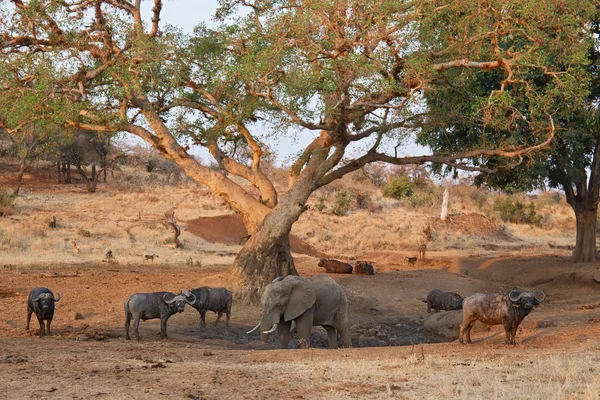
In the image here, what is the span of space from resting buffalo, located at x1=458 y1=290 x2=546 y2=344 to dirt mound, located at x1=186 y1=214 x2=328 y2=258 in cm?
2274

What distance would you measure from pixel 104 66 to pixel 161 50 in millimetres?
1510

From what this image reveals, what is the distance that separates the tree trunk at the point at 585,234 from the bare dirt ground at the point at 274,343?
95cm

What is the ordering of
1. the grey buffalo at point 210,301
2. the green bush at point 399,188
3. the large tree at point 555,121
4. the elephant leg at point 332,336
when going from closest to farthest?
1. the elephant leg at point 332,336
2. the grey buffalo at point 210,301
3. the large tree at point 555,121
4. the green bush at point 399,188

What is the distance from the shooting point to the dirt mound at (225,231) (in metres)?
37.5

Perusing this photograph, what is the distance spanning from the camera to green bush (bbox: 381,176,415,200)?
5806 cm

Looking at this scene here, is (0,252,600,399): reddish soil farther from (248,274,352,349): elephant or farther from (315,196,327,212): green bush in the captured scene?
(315,196,327,212): green bush

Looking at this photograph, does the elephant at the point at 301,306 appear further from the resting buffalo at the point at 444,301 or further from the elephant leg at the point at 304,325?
the resting buffalo at the point at 444,301

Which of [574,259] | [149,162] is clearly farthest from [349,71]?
[149,162]

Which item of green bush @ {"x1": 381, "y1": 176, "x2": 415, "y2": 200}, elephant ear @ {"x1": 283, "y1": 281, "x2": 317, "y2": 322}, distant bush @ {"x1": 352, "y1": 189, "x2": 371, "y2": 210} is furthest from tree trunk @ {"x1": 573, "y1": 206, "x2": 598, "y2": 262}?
green bush @ {"x1": 381, "y1": 176, "x2": 415, "y2": 200}

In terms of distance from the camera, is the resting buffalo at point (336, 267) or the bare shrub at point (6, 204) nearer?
the resting buffalo at point (336, 267)

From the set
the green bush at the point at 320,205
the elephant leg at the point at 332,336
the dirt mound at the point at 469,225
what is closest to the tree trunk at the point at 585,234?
the elephant leg at the point at 332,336

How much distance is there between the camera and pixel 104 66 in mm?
17953

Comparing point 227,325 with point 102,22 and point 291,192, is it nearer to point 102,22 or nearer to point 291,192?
point 291,192

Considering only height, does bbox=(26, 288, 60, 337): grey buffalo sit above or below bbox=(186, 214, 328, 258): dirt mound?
below
